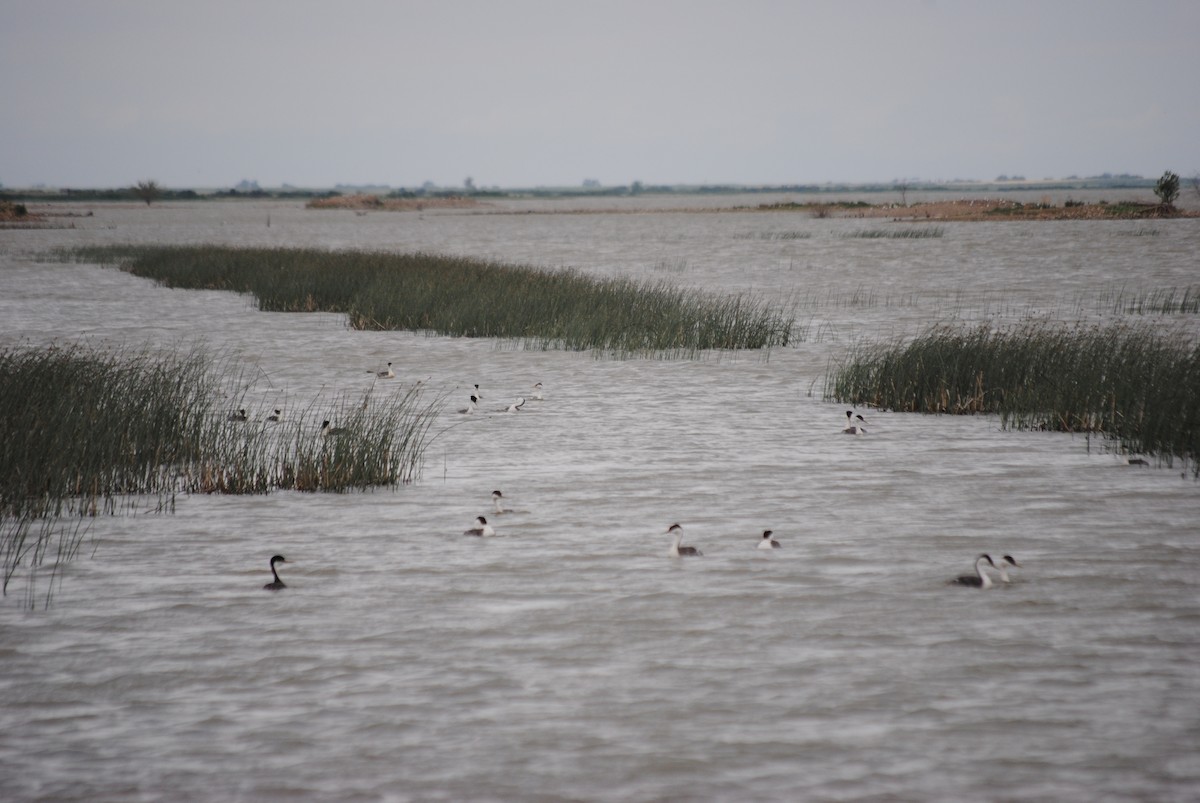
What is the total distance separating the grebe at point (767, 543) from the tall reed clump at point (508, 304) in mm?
12773

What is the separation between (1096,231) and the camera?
6291cm

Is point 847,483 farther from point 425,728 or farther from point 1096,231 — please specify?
point 1096,231

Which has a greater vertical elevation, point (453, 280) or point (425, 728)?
point (453, 280)

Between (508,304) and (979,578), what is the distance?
59.8 ft

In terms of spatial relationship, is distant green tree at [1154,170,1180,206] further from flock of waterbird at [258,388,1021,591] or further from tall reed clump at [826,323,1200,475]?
flock of waterbird at [258,388,1021,591]

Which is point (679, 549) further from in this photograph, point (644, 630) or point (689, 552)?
point (644, 630)

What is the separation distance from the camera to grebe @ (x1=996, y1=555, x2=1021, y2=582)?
7.76 meters

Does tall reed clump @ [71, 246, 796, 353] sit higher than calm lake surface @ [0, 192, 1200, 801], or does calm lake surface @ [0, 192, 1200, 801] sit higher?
tall reed clump @ [71, 246, 796, 353]

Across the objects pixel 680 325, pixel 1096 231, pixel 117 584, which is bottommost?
pixel 117 584

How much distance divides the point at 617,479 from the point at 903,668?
537 centimetres

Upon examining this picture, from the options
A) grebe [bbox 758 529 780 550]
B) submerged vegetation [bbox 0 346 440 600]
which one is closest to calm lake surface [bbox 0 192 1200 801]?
grebe [bbox 758 529 780 550]

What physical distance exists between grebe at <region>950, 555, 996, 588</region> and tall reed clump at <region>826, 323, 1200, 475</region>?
5027mm

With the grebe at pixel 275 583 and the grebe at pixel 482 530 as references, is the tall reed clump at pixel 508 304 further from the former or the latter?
the grebe at pixel 275 583

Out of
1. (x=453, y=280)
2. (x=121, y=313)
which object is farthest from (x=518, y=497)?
(x=121, y=313)
